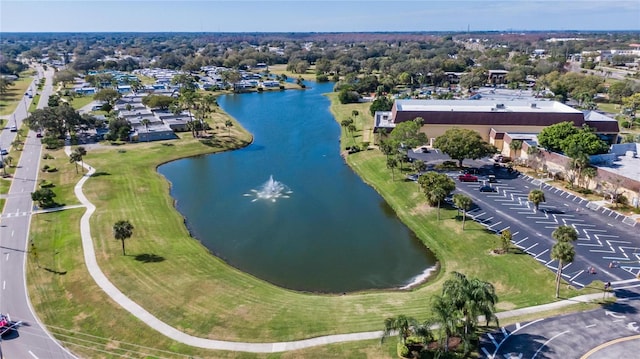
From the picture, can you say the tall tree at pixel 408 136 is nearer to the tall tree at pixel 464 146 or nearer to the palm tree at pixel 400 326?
the tall tree at pixel 464 146

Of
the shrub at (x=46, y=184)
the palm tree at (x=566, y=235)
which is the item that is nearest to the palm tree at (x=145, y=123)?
the shrub at (x=46, y=184)

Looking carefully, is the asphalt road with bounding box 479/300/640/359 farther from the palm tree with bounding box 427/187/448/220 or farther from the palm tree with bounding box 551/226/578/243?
the palm tree with bounding box 427/187/448/220

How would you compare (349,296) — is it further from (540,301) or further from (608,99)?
(608,99)

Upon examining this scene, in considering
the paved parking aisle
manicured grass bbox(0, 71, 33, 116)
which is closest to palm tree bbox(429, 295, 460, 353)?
the paved parking aisle

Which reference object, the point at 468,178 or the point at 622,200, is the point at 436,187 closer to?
the point at 468,178

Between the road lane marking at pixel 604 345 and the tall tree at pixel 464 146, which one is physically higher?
the tall tree at pixel 464 146

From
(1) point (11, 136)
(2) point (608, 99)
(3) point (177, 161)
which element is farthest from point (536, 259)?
(2) point (608, 99)
